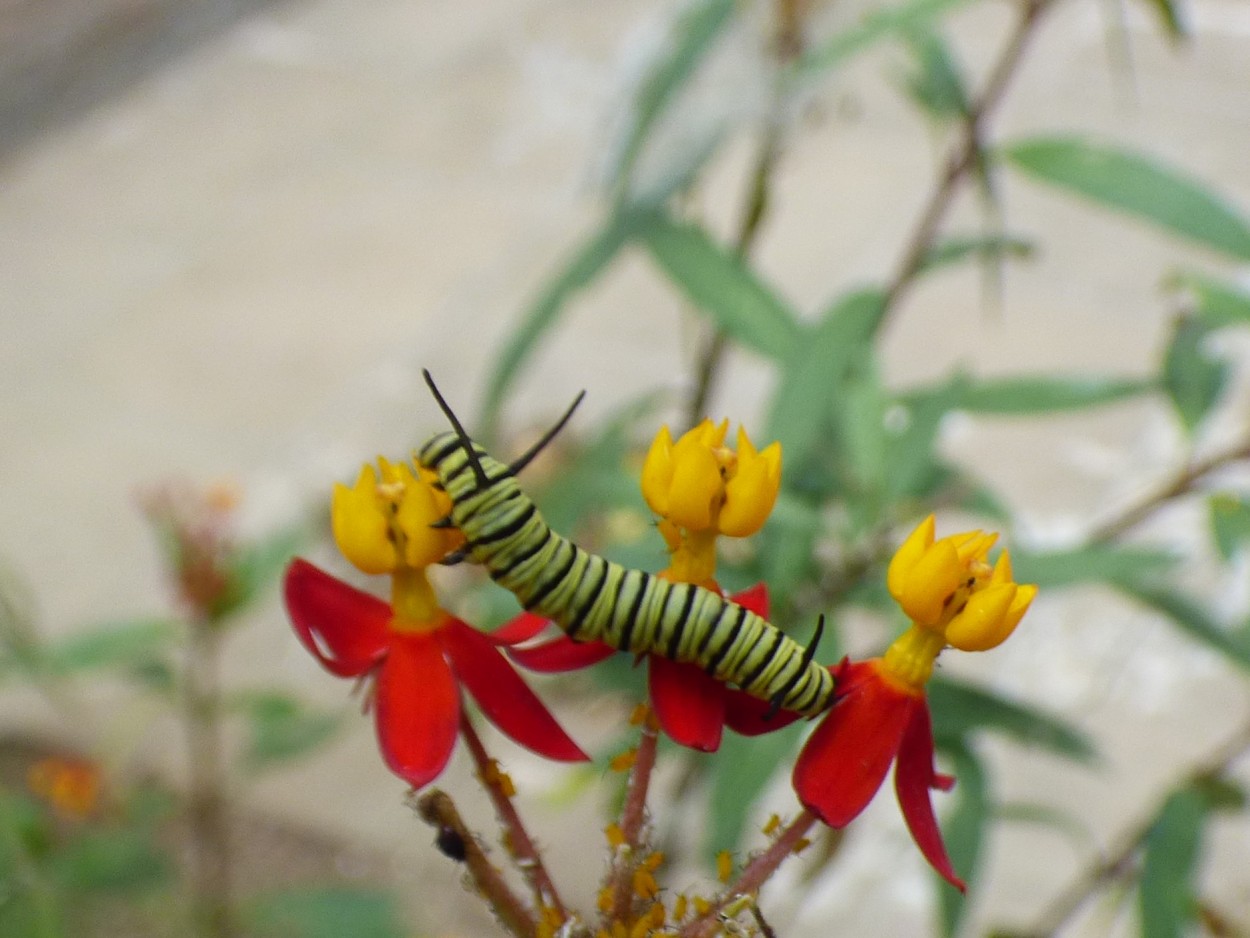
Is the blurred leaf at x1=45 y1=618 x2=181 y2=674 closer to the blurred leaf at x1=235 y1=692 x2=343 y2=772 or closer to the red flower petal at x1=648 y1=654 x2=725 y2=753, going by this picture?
the blurred leaf at x1=235 y1=692 x2=343 y2=772

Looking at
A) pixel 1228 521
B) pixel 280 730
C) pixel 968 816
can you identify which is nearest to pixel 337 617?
pixel 968 816

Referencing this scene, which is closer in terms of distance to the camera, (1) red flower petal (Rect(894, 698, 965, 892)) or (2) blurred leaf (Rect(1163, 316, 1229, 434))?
(1) red flower petal (Rect(894, 698, 965, 892))

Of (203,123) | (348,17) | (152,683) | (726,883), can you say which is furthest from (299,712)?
(348,17)

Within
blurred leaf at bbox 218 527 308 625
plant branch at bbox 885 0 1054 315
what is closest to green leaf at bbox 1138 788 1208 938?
plant branch at bbox 885 0 1054 315

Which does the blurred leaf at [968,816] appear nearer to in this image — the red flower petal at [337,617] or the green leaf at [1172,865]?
the green leaf at [1172,865]

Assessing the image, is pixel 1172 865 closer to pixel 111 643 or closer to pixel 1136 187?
pixel 1136 187

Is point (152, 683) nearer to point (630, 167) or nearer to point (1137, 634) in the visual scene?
point (630, 167)
